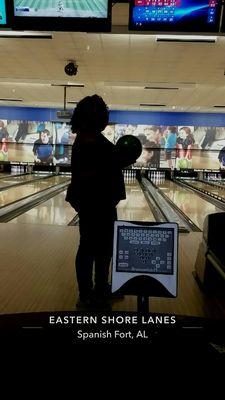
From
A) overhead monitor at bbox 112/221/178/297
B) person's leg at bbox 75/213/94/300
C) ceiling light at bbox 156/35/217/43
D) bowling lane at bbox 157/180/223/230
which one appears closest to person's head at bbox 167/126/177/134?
bowling lane at bbox 157/180/223/230

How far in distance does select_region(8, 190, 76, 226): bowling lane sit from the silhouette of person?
3322 millimetres

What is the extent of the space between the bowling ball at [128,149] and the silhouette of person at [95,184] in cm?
4

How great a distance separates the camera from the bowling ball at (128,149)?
2.41 meters

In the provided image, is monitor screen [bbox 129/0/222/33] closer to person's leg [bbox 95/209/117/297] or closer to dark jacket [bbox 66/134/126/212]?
dark jacket [bbox 66/134/126/212]

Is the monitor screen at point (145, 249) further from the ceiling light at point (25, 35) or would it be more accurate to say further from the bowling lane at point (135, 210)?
the ceiling light at point (25, 35)

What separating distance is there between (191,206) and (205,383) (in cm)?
689

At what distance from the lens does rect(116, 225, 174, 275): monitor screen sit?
6.16 feet

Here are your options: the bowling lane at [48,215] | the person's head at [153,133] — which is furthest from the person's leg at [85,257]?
the person's head at [153,133]

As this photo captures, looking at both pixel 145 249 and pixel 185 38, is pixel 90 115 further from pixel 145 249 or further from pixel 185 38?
pixel 185 38

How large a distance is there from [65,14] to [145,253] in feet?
8.44

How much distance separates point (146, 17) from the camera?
3.82 m

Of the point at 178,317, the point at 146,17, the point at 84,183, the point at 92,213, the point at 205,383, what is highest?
the point at 146,17

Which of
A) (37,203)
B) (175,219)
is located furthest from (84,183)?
(37,203)

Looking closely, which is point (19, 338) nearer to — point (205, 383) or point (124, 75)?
point (205, 383)
